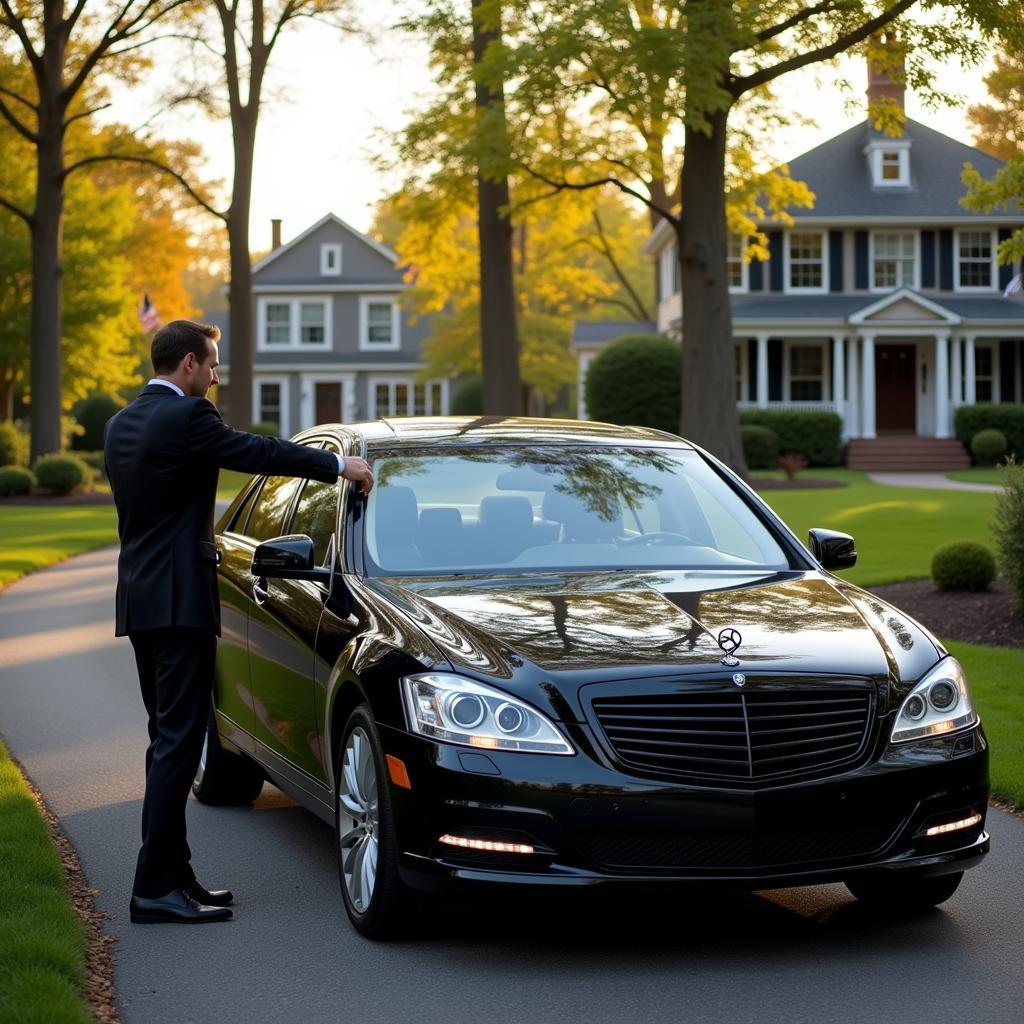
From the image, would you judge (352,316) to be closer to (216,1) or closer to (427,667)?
(216,1)

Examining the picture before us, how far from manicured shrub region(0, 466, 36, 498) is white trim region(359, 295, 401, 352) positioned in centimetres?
3259

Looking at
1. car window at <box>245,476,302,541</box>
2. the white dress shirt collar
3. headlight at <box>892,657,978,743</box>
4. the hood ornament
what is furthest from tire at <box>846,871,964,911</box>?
car window at <box>245,476,302,541</box>

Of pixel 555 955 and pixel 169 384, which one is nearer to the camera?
pixel 555 955

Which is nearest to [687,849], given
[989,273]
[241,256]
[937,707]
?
[937,707]

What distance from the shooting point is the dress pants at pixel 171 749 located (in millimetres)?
6051

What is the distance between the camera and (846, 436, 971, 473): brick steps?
4506 centimetres

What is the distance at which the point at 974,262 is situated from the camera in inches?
1970

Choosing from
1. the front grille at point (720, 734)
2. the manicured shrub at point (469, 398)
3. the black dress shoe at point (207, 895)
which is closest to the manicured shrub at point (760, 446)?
the manicured shrub at point (469, 398)

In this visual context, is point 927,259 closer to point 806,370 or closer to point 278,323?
point 806,370

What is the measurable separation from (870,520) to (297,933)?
813 inches

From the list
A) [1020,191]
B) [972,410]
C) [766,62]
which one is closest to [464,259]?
[766,62]

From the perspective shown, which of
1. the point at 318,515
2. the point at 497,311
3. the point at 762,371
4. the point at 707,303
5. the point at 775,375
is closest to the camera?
the point at 318,515

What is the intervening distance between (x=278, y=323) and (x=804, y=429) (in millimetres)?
29397

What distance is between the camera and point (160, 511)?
6.02 m
